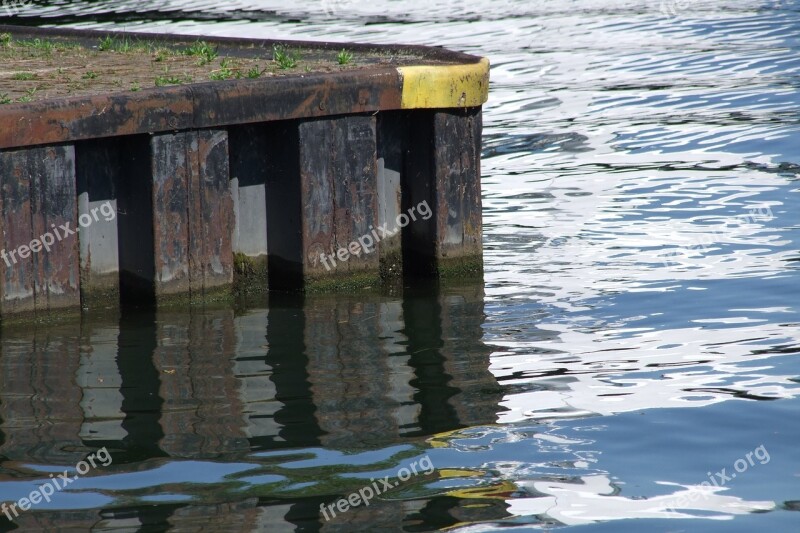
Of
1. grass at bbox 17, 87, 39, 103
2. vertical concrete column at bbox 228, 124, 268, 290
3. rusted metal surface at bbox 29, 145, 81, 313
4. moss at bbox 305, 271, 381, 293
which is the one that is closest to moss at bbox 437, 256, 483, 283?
moss at bbox 305, 271, 381, 293

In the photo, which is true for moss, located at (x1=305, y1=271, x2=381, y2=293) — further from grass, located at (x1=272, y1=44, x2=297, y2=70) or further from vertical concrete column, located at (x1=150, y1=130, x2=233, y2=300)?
grass, located at (x1=272, y1=44, x2=297, y2=70)

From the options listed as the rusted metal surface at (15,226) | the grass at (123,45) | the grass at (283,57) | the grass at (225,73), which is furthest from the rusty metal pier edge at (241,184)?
the grass at (123,45)

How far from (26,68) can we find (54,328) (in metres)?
2.55

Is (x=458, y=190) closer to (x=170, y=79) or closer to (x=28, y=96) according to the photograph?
(x=170, y=79)

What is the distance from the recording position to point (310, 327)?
799cm

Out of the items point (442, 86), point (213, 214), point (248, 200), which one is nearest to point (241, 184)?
point (248, 200)

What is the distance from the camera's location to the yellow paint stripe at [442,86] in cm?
850

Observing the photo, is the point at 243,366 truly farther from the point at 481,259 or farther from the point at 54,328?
the point at 481,259

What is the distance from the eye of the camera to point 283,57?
9328mm

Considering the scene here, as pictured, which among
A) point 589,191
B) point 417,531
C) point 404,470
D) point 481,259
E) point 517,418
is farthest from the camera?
point 589,191

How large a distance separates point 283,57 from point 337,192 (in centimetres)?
145

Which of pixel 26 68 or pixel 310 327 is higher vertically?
pixel 26 68

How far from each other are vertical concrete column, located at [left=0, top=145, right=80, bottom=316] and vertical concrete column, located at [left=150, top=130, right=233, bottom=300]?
1.77 feet

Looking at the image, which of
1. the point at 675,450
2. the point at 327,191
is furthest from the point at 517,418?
the point at 327,191
